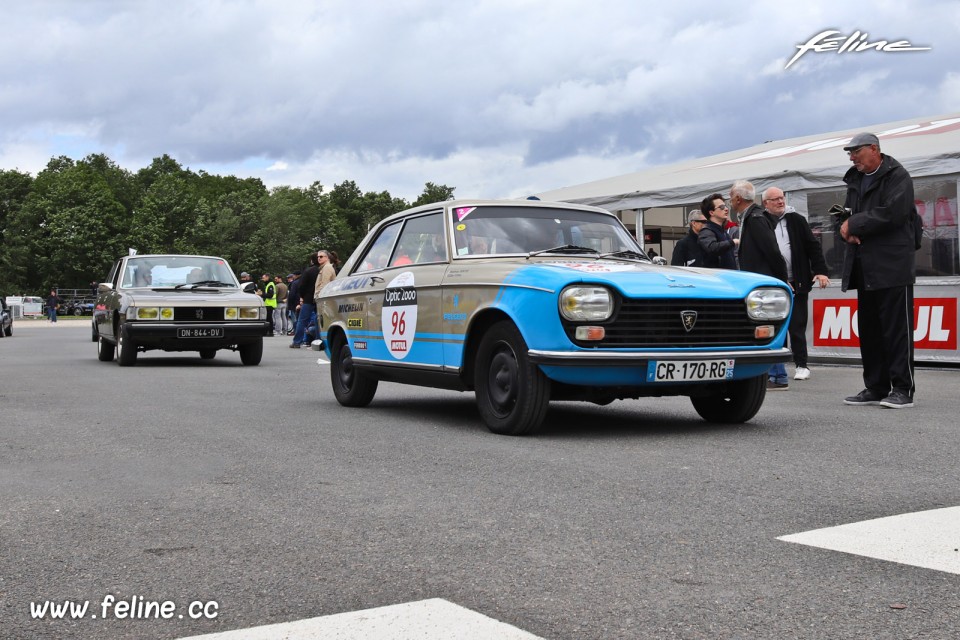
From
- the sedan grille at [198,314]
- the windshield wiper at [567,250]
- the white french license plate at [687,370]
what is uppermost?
the windshield wiper at [567,250]

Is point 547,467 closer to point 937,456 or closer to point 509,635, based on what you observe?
point 937,456

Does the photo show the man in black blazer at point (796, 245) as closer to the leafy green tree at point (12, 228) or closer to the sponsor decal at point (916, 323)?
the sponsor decal at point (916, 323)

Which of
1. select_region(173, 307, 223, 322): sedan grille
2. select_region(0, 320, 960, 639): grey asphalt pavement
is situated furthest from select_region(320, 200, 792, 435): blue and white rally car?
select_region(173, 307, 223, 322): sedan grille

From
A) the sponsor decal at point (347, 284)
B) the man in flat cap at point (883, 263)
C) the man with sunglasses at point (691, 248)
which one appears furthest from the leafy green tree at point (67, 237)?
the man in flat cap at point (883, 263)

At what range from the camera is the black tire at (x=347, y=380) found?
902 centimetres

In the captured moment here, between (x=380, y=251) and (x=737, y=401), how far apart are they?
3.17m

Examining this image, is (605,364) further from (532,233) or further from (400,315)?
(400,315)

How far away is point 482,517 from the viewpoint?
4355mm

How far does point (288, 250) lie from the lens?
106m

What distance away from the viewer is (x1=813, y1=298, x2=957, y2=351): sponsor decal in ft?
43.1

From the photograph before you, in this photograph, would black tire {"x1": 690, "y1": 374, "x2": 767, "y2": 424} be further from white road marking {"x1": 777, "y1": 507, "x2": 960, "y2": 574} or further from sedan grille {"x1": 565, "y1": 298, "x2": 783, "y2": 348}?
white road marking {"x1": 777, "y1": 507, "x2": 960, "y2": 574}

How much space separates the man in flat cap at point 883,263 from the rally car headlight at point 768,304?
1402mm

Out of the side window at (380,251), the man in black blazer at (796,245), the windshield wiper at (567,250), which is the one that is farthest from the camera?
the man in black blazer at (796,245)

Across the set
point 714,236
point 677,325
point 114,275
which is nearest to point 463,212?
point 677,325
